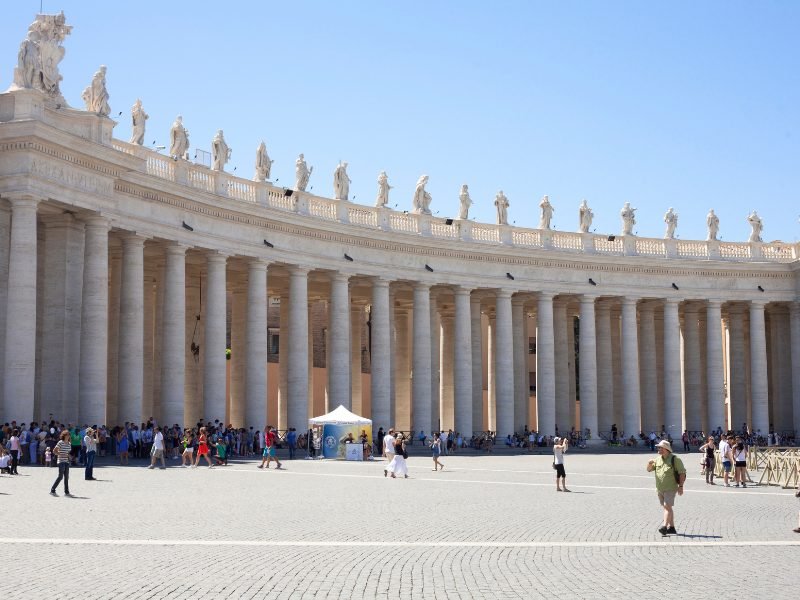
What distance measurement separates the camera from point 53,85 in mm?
54625

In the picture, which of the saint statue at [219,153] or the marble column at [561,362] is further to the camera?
the marble column at [561,362]

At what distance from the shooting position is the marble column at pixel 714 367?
296 ft

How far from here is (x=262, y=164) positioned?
236 feet

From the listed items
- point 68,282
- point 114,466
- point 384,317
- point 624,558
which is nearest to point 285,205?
point 384,317

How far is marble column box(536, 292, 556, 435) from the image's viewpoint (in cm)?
8512

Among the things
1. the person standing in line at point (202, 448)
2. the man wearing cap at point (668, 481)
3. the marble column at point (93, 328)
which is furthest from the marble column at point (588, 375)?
the man wearing cap at point (668, 481)

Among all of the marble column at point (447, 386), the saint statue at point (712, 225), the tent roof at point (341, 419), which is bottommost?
the tent roof at point (341, 419)

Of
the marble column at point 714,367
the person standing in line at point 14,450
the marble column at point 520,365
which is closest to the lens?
the person standing in line at point 14,450

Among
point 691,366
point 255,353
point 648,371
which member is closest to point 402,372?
point 648,371

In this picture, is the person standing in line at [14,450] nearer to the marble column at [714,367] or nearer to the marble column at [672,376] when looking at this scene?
the marble column at [672,376]

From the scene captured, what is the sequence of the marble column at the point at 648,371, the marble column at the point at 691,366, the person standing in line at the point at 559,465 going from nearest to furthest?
1. the person standing in line at the point at 559,465
2. the marble column at the point at 648,371
3. the marble column at the point at 691,366

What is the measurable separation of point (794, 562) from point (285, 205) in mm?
55084

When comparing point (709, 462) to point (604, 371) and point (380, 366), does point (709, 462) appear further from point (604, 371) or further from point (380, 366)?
point (604, 371)

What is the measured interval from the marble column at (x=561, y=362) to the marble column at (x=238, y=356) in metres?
27.6
